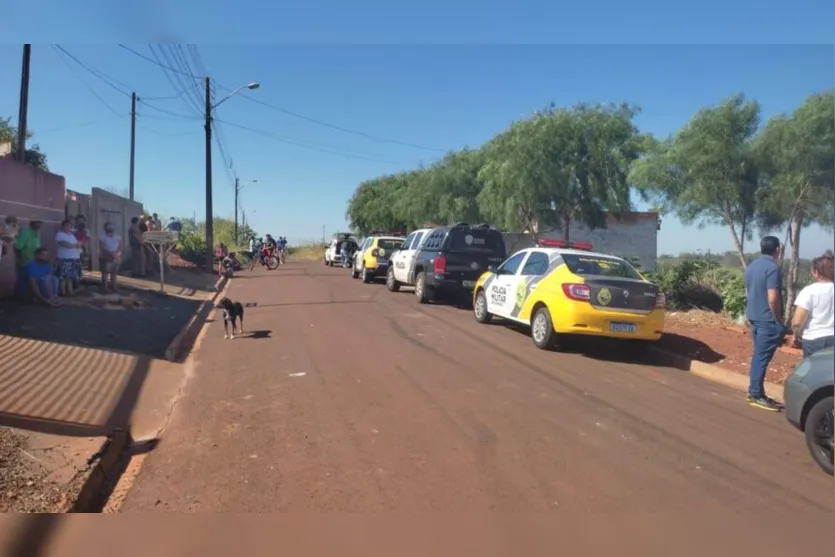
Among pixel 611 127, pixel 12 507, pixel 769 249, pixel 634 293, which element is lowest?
pixel 12 507

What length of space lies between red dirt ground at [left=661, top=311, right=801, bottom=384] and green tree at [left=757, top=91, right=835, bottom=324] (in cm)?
128

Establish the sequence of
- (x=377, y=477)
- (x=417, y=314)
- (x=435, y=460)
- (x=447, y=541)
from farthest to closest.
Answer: (x=417, y=314) → (x=435, y=460) → (x=377, y=477) → (x=447, y=541)

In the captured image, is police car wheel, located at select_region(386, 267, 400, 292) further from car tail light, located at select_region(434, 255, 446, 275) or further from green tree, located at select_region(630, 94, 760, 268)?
green tree, located at select_region(630, 94, 760, 268)

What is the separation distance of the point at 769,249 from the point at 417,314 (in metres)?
8.38

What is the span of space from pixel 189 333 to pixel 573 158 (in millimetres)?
12786

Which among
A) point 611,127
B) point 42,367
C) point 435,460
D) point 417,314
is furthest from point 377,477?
point 611,127

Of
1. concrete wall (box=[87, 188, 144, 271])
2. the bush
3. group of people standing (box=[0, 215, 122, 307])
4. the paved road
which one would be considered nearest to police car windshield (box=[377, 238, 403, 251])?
concrete wall (box=[87, 188, 144, 271])

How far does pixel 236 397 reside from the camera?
23.5 feet

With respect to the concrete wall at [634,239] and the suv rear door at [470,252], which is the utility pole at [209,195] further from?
the concrete wall at [634,239]

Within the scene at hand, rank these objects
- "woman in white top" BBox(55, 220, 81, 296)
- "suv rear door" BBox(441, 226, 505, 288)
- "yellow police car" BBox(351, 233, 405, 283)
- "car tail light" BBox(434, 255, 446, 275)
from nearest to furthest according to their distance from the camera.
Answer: "woman in white top" BBox(55, 220, 81, 296), "car tail light" BBox(434, 255, 446, 275), "suv rear door" BBox(441, 226, 505, 288), "yellow police car" BBox(351, 233, 405, 283)

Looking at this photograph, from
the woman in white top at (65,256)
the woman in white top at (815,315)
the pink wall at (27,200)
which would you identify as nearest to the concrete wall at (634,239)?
the pink wall at (27,200)

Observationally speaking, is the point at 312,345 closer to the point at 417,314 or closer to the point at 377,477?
the point at 417,314

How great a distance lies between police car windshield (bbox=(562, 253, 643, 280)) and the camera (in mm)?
10336

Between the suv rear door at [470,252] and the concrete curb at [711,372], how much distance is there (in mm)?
5875
